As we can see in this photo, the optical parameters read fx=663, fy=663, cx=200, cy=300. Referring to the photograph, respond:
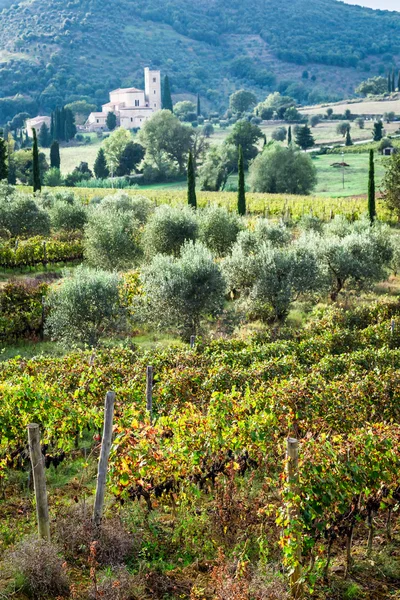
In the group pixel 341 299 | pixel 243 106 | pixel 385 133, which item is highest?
pixel 243 106

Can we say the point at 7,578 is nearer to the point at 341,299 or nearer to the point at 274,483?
the point at 274,483


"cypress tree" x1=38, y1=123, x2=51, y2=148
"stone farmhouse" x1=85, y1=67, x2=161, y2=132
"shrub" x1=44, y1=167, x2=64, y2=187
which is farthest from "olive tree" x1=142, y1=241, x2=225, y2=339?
"stone farmhouse" x1=85, y1=67, x2=161, y2=132

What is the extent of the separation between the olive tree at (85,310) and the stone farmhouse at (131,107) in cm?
12148

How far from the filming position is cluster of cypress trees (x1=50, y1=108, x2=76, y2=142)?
118562mm

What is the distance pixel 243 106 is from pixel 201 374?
177 metres

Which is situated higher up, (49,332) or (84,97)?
(84,97)

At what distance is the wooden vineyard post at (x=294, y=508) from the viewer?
7.25 metres

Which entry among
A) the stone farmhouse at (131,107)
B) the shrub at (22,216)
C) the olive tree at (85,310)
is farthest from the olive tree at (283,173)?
the stone farmhouse at (131,107)

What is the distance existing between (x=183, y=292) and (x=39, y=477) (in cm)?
1472

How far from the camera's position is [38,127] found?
147875 mm

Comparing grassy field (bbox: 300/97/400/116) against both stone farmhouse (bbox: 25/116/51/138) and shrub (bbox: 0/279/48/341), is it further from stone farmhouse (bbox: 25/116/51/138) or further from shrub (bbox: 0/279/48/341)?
shrub (bbox: 0/279/48/341)

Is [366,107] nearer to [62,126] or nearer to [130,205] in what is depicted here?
[62,126]

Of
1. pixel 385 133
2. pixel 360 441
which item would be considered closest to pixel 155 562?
pixel 360 441

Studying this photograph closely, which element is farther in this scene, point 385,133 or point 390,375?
point 385,133
